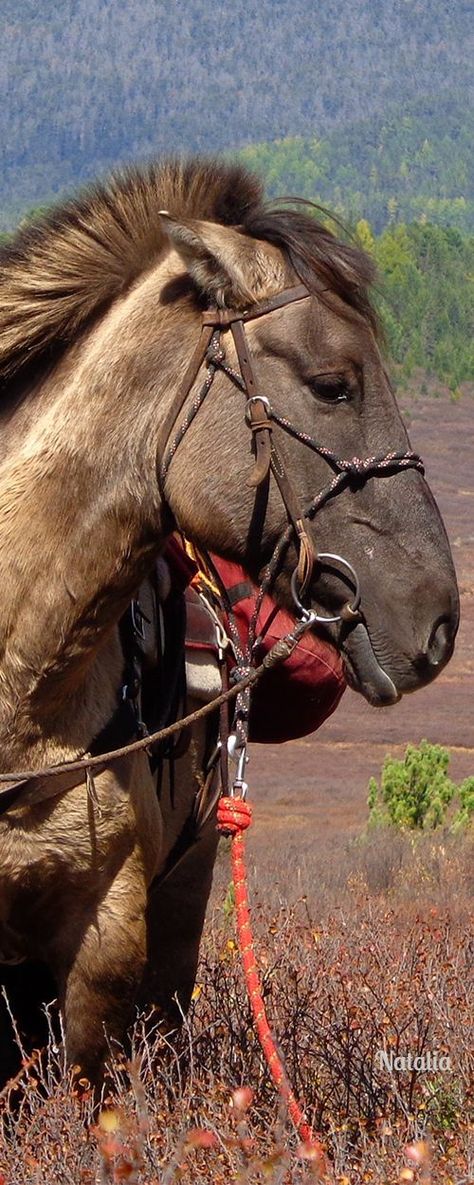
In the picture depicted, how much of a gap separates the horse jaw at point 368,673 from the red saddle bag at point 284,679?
0.46m

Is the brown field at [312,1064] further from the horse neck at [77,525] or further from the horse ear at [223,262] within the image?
the horse ear at [223,262]

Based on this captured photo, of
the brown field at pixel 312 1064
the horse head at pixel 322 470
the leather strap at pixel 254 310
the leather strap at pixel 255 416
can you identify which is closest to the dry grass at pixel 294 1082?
the brown field at pixel 312 1064

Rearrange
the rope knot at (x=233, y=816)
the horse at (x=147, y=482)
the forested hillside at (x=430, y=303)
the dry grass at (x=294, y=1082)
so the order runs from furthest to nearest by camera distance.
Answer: the forested hillside at (x=430, y=303) → the rope knot at (x=233, y=816) → the horse at (x=147, y=482) → the dry grass at (x=294, y=1082)

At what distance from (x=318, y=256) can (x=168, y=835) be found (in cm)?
171

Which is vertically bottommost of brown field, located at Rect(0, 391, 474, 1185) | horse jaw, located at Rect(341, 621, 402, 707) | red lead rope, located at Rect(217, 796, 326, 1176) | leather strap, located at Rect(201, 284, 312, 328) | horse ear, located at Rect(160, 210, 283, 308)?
brown field, located at Rect(0, 391, 474, 1185)

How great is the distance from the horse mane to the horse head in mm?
96

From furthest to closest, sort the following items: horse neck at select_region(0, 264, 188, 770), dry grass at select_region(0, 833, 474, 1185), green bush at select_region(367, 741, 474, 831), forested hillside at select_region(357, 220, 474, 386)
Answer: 1. forested hillside at select_region(357, 220, 474, 386)
2. green bush at select_region(367, 741, 474, 831)
3. horse neck at select_region(0, 264, 188, 770)
4. dry grass at select_region(0, 833, 474, 1185)

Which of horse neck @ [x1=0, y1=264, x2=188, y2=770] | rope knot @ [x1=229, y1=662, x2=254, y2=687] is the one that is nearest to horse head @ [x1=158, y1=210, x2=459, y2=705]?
horse neck @ [x1=0, y1=264, x2=188, y2=770]

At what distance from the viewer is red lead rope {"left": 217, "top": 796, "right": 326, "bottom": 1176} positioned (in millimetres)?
3354

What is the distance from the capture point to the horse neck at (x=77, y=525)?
3494 mm

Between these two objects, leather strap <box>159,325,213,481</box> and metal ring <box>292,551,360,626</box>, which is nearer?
metal ring <box>292,551,360,626</box>

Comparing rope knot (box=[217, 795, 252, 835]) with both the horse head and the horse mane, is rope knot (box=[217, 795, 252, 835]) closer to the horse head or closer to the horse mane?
the horse head

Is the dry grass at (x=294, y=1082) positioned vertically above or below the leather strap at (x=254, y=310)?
below

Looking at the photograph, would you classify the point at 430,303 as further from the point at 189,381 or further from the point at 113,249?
the point at 189,381
